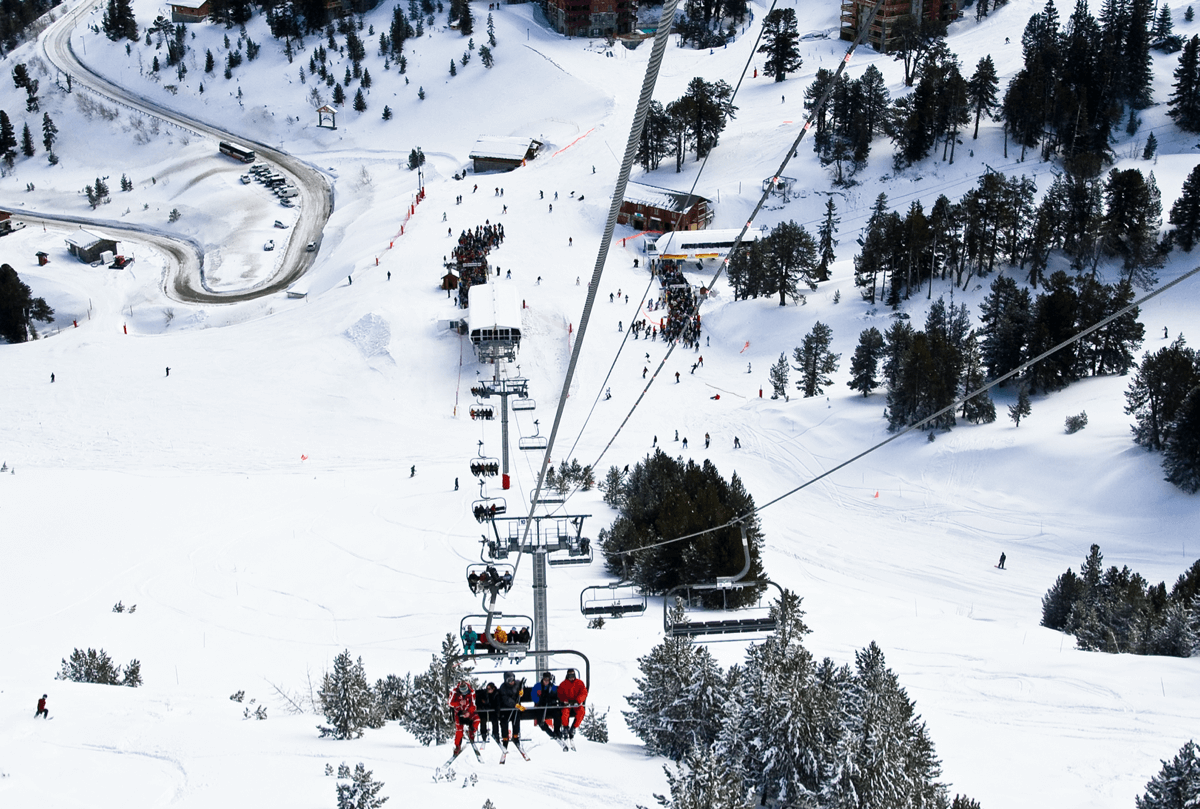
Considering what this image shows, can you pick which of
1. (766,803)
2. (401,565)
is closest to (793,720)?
(766,803)

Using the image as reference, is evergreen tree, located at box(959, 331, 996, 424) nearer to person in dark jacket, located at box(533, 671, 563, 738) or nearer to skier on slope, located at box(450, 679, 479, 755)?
person in dark jacket, located at box(533, 671, 563, 738)

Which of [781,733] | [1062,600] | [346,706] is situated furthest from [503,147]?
[781,733]

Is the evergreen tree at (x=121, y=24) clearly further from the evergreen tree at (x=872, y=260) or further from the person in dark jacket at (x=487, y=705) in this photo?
the person in dark jacket at (x=487, y=705)

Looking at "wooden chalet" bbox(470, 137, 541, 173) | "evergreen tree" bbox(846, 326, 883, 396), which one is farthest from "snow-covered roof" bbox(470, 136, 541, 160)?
"evergreen tree" bbox(846, 326, 883, 396)

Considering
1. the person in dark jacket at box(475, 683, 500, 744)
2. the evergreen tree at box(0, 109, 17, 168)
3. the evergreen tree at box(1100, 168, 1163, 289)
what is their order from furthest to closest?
the evergreen tree at box(0, 109, 17, 168), the evergreen tree at box(1100, 168, 1163, 289), the person in dark jacket at box(475, 683, 500, 744)

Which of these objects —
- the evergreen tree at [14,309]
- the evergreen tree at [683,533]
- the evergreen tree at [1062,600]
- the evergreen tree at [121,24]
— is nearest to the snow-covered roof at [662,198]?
the evergreen tree at [14,309]

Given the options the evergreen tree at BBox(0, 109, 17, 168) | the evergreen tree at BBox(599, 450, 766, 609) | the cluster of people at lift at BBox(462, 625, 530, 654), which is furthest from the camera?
the evergreen tree at BBox(0, 109, 17, 168)

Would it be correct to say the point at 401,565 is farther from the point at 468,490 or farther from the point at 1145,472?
the point at 1145,472

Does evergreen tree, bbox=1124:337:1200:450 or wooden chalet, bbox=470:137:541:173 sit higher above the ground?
wooden chalet, bbox=470:137:541:173
